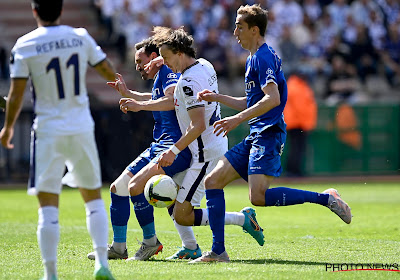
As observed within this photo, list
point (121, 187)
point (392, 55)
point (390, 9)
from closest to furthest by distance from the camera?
point (121, 187), point (392, 55), point (390, 9)

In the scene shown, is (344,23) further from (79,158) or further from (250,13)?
(79,158)

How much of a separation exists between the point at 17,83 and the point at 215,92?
233 centimetres

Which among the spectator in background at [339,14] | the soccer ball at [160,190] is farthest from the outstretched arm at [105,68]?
the spectator in background at [339,14]

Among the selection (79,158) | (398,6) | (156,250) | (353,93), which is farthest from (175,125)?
(398,6)

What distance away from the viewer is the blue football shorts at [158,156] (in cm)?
732

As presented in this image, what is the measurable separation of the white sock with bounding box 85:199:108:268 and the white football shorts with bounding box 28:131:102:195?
16 centimetres

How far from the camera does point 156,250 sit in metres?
7.31

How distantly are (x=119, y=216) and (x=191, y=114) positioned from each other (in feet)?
4.48

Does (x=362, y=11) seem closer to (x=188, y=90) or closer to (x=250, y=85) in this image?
(x=250, y=85)

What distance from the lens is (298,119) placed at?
1955 centimetres

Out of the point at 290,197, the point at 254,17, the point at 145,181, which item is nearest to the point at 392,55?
the point at 254,17

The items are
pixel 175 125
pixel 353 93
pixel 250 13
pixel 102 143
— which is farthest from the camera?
pixel 353 93

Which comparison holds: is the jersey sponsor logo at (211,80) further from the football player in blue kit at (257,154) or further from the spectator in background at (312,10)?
the spectator in background at (312,10)

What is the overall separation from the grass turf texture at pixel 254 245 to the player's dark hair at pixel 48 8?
208cm
